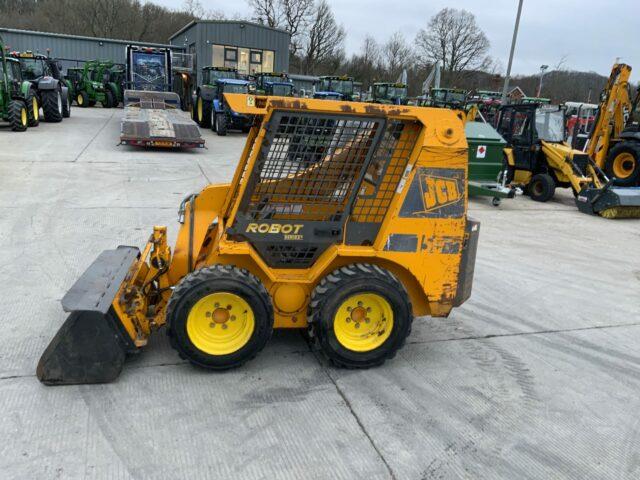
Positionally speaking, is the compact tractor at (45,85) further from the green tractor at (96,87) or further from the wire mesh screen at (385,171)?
the wire mesh screen at (385,171)

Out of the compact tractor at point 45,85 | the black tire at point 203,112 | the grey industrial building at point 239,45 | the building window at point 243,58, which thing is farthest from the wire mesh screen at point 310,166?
the building window at point 243,58

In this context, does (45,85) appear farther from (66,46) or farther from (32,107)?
(66,46)

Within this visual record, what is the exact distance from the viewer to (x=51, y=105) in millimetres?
16609

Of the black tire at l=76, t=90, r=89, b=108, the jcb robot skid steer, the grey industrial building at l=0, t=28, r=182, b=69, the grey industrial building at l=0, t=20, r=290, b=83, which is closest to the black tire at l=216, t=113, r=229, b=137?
the black tire at l=76, t=90, r=89, b=108

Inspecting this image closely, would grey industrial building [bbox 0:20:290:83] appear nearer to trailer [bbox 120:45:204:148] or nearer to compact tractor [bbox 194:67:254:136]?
compact tractor [bbox 194:67:254:136]

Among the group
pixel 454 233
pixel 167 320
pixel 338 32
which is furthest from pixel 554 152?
pixel 338 32

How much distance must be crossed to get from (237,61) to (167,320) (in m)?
30.1

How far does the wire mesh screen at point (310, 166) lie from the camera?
3244 millimetres

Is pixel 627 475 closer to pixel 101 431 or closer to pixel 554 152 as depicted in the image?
pixel 101 431

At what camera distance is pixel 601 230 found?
8.55m

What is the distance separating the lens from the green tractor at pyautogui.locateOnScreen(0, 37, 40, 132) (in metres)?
13.3

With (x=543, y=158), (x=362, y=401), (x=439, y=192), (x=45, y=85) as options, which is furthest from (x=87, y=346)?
(x=45, y=85)

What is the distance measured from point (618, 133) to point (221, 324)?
1160cm

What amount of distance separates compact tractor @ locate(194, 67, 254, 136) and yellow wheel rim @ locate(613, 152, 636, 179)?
10457 mm
